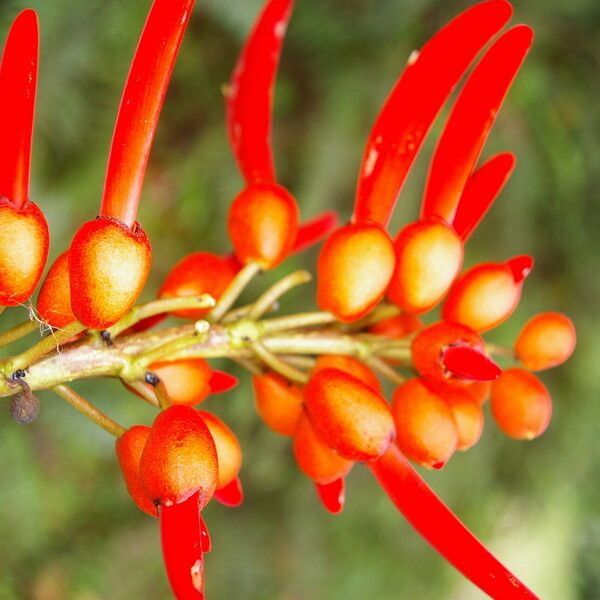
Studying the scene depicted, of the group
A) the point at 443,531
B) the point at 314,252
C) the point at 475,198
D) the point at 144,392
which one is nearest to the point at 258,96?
the point at 475,198

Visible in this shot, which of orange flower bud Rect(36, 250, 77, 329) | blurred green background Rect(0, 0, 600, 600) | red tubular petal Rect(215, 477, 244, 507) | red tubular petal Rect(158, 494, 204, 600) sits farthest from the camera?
blurred green background Rect(0, 0, 600, 600)

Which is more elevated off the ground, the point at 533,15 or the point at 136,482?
the point at 533,15

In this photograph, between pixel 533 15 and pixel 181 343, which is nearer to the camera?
pixel 181 343

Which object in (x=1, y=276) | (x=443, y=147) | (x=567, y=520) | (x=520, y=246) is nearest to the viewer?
(x=1, y=276)

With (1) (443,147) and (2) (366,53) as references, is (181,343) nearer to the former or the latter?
(1) (443,147)

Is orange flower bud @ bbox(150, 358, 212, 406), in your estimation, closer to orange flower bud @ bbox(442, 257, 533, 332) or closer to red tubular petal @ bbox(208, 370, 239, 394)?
red tubular petal @ bbox(208, 370, 239, 394)

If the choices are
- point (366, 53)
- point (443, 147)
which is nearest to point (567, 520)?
point (366, 53)

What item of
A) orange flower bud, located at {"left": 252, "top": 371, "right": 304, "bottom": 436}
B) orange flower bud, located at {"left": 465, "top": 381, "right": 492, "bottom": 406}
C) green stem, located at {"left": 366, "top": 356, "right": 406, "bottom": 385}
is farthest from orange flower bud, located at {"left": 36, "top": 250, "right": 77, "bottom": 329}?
orange flower bud, located at {"left": 465, "top": 381, "right": 492, "bottom": 406}
